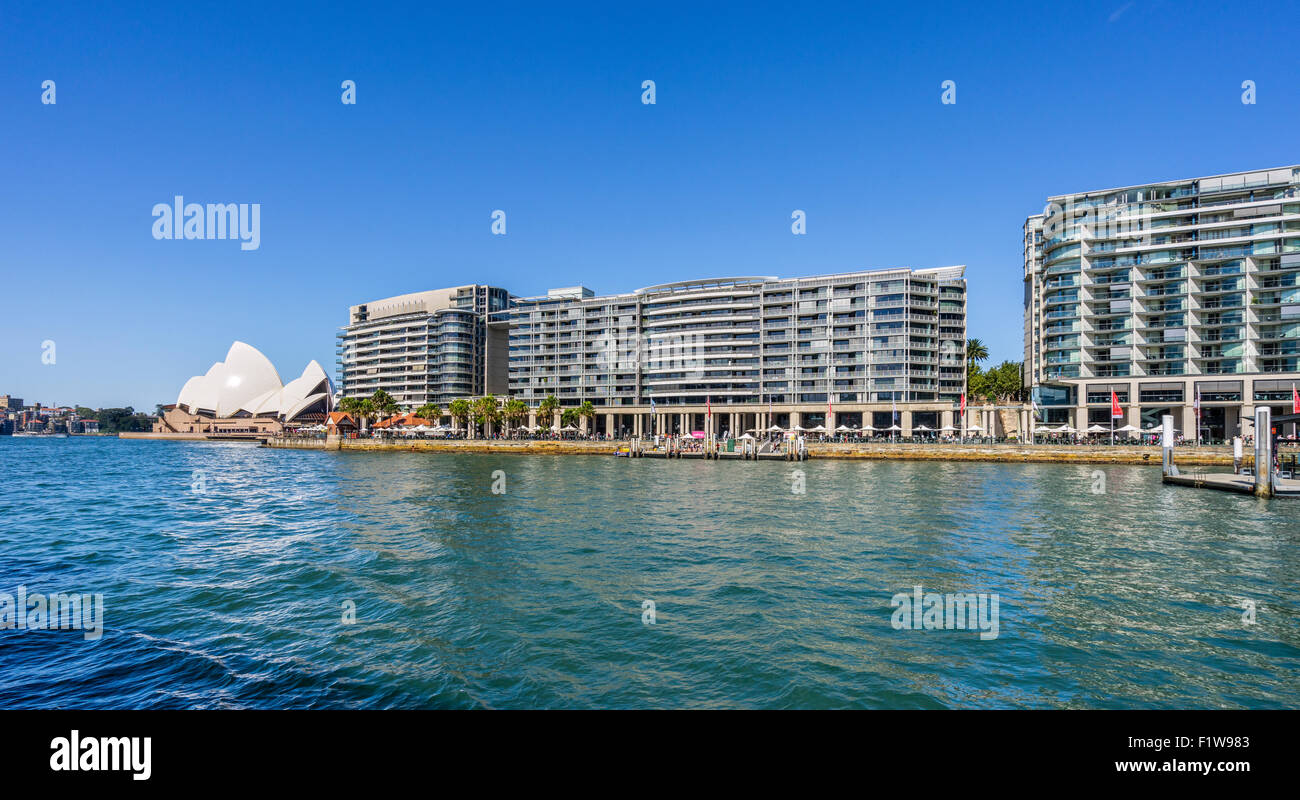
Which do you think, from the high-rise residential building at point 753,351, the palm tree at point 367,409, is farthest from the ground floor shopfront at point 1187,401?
the palm tree at point 367,409

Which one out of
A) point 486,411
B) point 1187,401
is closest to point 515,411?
point 486,411

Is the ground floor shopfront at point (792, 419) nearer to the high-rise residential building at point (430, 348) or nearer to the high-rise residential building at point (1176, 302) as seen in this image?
the high-rise residential building at point (1176, 302)

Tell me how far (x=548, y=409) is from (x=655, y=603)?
116m

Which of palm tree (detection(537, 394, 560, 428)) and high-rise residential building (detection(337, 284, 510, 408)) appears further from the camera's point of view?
high-rise residential building (detection(337, 284, 510, 408))

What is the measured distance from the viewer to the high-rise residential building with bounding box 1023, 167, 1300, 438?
8700 centimetres

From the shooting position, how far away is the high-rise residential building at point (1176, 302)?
87000 millimetres

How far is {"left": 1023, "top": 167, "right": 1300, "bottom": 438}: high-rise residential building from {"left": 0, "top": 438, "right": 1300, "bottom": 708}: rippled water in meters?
68.4

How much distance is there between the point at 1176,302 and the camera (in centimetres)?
9338

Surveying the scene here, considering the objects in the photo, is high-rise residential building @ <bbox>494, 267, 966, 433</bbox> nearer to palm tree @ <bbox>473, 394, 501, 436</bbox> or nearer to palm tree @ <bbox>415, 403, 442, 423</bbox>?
palm tree @ <bbox>415, 403, 442, 423</bbox>

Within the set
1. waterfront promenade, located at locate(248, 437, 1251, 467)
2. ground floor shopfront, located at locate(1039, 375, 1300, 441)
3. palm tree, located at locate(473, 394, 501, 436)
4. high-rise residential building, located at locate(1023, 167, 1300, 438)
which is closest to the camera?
waterfront promenade, located at locate(248, 437, 1251, 467)

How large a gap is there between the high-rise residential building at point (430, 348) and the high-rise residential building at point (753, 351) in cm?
1977

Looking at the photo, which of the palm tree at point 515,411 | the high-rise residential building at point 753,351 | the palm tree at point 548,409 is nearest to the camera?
the high-rise residential building at point 753,351

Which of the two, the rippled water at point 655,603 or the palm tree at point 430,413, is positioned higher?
the palm tree at point 430,413

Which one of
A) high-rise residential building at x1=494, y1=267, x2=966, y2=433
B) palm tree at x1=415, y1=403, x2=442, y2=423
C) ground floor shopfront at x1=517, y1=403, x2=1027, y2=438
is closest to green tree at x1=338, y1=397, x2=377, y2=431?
palm tree at x1=415, y1=403, x2=442, y2=423
